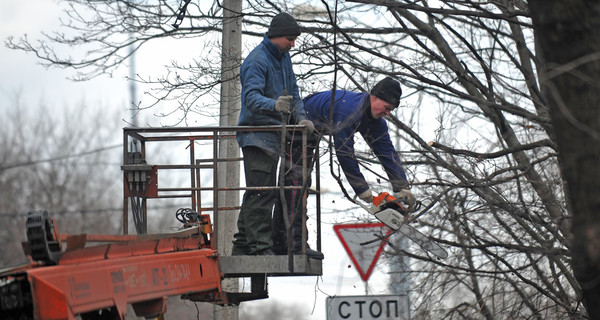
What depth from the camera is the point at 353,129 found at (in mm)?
7887

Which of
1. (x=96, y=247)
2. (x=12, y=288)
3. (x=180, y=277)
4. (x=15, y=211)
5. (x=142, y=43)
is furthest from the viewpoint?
(x=15, y=211)

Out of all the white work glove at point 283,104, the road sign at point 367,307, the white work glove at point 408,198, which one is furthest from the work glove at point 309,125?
the road sign at point 367,307

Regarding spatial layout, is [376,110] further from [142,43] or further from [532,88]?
[142,43]

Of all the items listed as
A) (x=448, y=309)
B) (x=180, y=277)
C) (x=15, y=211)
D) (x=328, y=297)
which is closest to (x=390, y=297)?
(x=328, y=297)

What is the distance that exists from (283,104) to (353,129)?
98cm

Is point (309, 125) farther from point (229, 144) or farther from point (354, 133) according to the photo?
point (229, 144)

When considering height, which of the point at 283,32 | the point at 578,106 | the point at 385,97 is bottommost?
the point at 578,106

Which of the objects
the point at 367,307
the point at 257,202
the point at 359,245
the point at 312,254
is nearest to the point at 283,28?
the point at 257,202

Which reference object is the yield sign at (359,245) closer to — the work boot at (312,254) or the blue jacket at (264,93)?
the work boot at (312,254)

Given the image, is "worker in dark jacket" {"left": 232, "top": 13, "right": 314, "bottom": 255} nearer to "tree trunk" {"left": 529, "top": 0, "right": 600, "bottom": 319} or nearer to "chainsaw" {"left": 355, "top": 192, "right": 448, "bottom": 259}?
"chainsaw" {"left": 355, "top": 192, "right": 448, "bottom": 259}

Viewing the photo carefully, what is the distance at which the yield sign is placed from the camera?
904cm

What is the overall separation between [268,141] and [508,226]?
2.91 m

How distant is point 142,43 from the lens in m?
12.3

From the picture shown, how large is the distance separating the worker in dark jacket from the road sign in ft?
4.02
